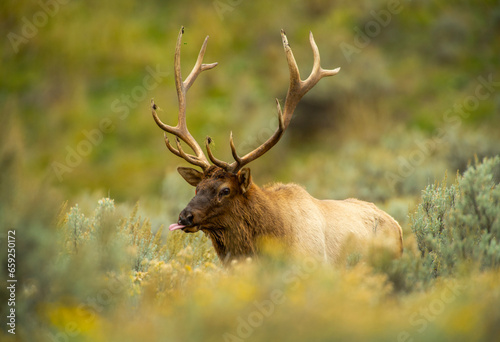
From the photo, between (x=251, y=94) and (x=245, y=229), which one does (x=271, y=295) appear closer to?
(x=245, y=229)

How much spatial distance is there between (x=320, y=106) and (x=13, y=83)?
10753mm

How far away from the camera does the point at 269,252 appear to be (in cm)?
492

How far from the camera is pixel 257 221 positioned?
5656mm

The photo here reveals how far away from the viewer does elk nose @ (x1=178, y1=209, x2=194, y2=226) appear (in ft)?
17.6

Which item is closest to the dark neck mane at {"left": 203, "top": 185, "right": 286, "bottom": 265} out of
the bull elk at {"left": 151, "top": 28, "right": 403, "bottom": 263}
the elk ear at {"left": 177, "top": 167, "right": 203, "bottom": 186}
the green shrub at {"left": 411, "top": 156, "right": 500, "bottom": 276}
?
the bull elk at {"left": 151, "top": 28, "right": 403, "bottom": 263}

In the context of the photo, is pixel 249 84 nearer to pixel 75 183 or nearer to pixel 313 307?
pixel 75 183

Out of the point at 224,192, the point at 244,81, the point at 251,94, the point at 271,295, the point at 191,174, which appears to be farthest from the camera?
the point at 244,81

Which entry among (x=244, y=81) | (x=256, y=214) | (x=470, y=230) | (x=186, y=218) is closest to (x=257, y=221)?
(x=256, y=214)

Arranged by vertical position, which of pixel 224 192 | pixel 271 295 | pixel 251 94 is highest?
pixel 251 94

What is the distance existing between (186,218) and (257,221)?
2.22 feet

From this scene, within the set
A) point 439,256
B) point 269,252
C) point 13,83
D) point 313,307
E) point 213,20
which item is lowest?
point 313,307

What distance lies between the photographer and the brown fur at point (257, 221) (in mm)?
5551

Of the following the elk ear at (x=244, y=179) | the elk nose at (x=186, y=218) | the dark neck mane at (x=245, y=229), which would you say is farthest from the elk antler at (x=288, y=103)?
the elk nose at (x=186, y=218)

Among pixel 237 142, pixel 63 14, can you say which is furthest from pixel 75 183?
pixel 63 14
